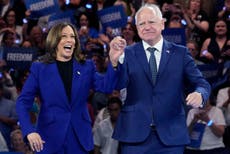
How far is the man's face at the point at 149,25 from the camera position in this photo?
3889 millimetres

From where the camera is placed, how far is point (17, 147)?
6.27m

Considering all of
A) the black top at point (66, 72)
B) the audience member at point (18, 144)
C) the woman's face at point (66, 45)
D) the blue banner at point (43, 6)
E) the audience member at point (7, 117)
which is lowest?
the audience member at point (18, 144)

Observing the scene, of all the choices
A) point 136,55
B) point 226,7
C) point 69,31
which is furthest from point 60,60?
point 226,7

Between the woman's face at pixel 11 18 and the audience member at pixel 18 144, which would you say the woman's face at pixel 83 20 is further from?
the audience member at pixel 18 144

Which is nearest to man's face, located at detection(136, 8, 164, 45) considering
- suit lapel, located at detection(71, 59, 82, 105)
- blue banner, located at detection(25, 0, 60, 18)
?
suit lapel, located at detection(71, 59, 82, 105)

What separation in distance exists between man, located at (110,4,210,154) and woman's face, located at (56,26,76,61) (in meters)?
0.30

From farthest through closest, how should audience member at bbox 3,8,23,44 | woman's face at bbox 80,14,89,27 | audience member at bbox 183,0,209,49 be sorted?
audience member at bbox 3,8,23,44, woman's face at bbox 80,14,89,27, audience member at bbox 183,0,209,49

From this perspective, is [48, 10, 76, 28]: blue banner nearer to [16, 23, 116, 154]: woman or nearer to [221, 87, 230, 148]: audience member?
[221, 87, 230, 148]: audience member

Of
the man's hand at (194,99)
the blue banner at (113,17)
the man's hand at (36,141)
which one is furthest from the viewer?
the blue banner at (113,17)

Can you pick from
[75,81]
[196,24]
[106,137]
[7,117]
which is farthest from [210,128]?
[75,81]

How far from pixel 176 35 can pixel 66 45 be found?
293 centimetres

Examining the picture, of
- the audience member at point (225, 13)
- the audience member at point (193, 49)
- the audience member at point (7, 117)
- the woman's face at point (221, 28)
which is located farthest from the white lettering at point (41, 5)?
the audience member at point (225, 13)

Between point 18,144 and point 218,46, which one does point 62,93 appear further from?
point 218,46

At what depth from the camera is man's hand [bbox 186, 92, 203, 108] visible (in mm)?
3598
